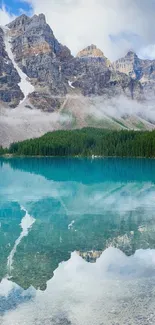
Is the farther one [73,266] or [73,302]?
[73,266]

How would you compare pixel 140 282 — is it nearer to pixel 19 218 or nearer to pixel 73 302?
pixel 73 302

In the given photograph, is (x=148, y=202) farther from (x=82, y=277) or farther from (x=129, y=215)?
(x=82, y=277)

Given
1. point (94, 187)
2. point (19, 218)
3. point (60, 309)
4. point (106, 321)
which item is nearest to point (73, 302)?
point (60, 309)

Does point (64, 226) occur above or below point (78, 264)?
below

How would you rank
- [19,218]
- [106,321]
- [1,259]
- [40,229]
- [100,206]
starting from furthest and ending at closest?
1. [100,206]
2. [19,218]
3. [40,229]
4. [1,259]
5. [106,321]

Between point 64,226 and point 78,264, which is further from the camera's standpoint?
point 64,226

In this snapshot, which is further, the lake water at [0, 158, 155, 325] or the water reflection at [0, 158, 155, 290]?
the water reflection at [0, 158, 155, 290]

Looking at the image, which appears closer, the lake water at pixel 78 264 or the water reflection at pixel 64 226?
the lake water at pixel 78 264

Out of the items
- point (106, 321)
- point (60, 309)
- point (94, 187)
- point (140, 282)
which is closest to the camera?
point (106, 321)
